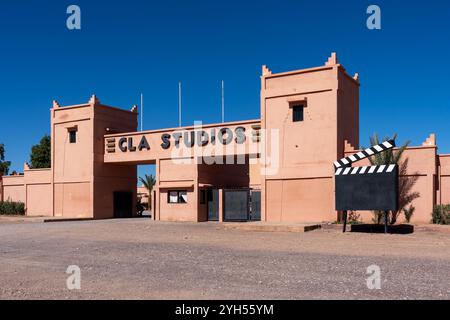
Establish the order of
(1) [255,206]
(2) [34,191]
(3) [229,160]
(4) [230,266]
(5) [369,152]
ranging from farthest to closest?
(2) [34,191] → (3) [229,160] → (1) [255,206] → (5) [369,152] → (4) [230,266]

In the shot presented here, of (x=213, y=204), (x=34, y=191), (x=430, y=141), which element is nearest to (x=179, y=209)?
(x=213, y=204)

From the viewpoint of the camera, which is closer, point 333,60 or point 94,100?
point 333,60

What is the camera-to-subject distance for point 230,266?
37.4 feet

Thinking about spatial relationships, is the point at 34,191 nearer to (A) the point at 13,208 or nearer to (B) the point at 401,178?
(A) the point at 13,208

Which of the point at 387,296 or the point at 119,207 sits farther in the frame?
the point at 119,207

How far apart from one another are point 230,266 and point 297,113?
1741 cm

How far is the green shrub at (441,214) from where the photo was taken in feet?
73.9

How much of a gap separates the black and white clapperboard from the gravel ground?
154 cm

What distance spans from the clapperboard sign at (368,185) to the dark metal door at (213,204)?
11619mm

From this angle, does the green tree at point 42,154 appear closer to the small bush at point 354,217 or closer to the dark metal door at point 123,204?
the dark metal door at point 123,204
